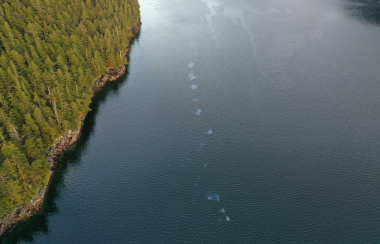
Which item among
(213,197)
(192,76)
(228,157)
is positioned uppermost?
(228,157)

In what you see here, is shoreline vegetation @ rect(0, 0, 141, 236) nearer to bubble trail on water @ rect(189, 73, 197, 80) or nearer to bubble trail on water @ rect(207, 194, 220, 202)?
bubble trail on water @ rect(189, 73, 197, 80)

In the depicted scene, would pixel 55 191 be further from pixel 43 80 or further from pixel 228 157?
pixel 228 157

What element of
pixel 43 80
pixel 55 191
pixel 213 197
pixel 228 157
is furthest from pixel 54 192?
pixel 228 157

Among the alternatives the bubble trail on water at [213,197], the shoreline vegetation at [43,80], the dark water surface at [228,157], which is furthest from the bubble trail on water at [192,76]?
the bubble trail on water at [213,197]

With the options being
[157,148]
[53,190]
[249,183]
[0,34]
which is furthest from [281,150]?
[0,34]

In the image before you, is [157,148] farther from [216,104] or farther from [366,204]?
[366,204]

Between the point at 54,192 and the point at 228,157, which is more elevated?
the point at 228,157
